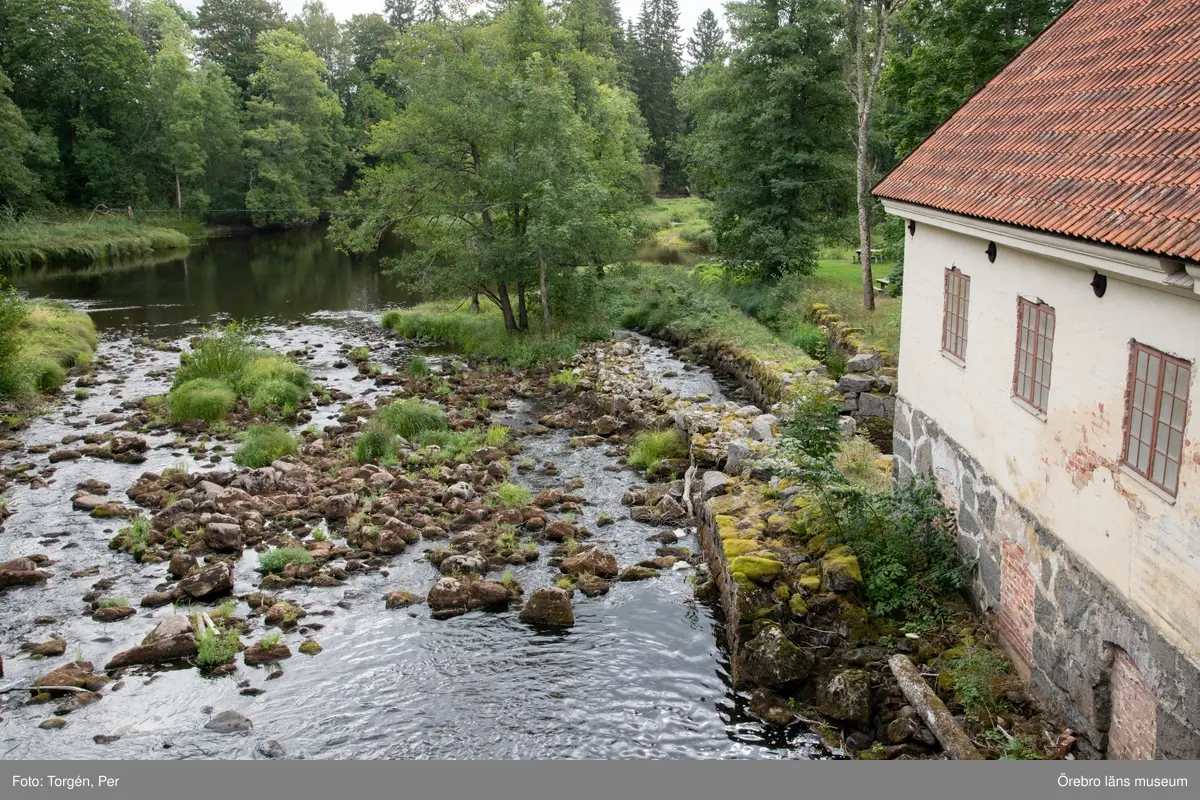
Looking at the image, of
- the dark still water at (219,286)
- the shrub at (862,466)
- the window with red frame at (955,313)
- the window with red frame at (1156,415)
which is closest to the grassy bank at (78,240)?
the dark still water at (219,286)

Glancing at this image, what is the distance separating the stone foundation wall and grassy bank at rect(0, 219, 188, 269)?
176 feet

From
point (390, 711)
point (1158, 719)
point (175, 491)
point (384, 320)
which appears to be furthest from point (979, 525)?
point (384, 320)

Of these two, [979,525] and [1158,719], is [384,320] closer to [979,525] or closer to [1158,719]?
[979,525]

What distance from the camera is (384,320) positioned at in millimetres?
39094

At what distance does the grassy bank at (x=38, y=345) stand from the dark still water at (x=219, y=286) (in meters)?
3.03

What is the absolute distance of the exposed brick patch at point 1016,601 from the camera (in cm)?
1080

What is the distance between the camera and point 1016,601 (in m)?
11.1

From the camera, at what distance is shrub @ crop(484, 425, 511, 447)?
2270 cm

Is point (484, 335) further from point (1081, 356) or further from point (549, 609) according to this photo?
point (1081, 356)

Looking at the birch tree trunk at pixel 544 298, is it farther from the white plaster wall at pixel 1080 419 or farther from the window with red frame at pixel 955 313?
the window with red frame at pixel 955 313

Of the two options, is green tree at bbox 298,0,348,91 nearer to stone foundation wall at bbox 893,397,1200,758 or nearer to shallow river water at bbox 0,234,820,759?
shallow river water at bbox 0,234,820,759

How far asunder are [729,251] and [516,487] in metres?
20.1

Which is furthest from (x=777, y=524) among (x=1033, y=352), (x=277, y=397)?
(x=277, y=397)

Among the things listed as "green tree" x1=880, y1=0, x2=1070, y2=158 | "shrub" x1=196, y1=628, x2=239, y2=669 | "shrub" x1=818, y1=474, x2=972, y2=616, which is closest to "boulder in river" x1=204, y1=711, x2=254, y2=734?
"shrub" x1=196, y1=628, x2=239, y2=669
